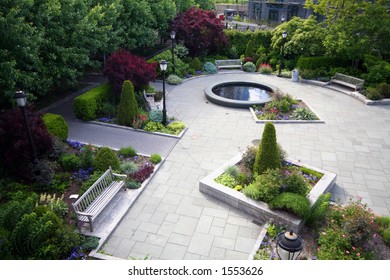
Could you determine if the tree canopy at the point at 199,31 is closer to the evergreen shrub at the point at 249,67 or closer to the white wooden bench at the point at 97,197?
the evergreen shrub at the point at 249,67

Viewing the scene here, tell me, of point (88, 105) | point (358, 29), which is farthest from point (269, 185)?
point (358, 29)

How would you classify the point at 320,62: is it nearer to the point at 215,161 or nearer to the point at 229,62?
the point at 229,62

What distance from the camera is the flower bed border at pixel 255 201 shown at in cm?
806

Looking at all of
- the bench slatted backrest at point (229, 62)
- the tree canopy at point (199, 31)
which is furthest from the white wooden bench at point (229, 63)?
the tree canopy at point (199, 31)

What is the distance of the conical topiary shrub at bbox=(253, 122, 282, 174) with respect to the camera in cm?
907

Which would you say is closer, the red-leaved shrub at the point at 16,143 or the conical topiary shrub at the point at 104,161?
the red-leaved shrub at the point at 16,143

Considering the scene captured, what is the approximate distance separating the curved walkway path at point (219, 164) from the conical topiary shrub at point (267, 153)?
1.63 metres

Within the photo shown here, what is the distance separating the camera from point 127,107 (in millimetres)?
13570

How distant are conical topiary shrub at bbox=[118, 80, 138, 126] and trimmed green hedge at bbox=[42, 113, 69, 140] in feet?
8.26

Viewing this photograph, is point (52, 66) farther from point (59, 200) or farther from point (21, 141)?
point (59, 200)

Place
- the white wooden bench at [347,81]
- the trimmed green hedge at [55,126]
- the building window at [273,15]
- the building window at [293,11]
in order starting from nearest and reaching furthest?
the trimmed green hedge at [55,126] → the white wooden bench at [347,81] → the building window at [293,11] → the building window at [273,15]

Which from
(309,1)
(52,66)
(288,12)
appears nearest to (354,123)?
(309,1)

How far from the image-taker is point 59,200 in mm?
8641

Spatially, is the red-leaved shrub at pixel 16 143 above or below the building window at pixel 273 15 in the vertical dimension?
below
